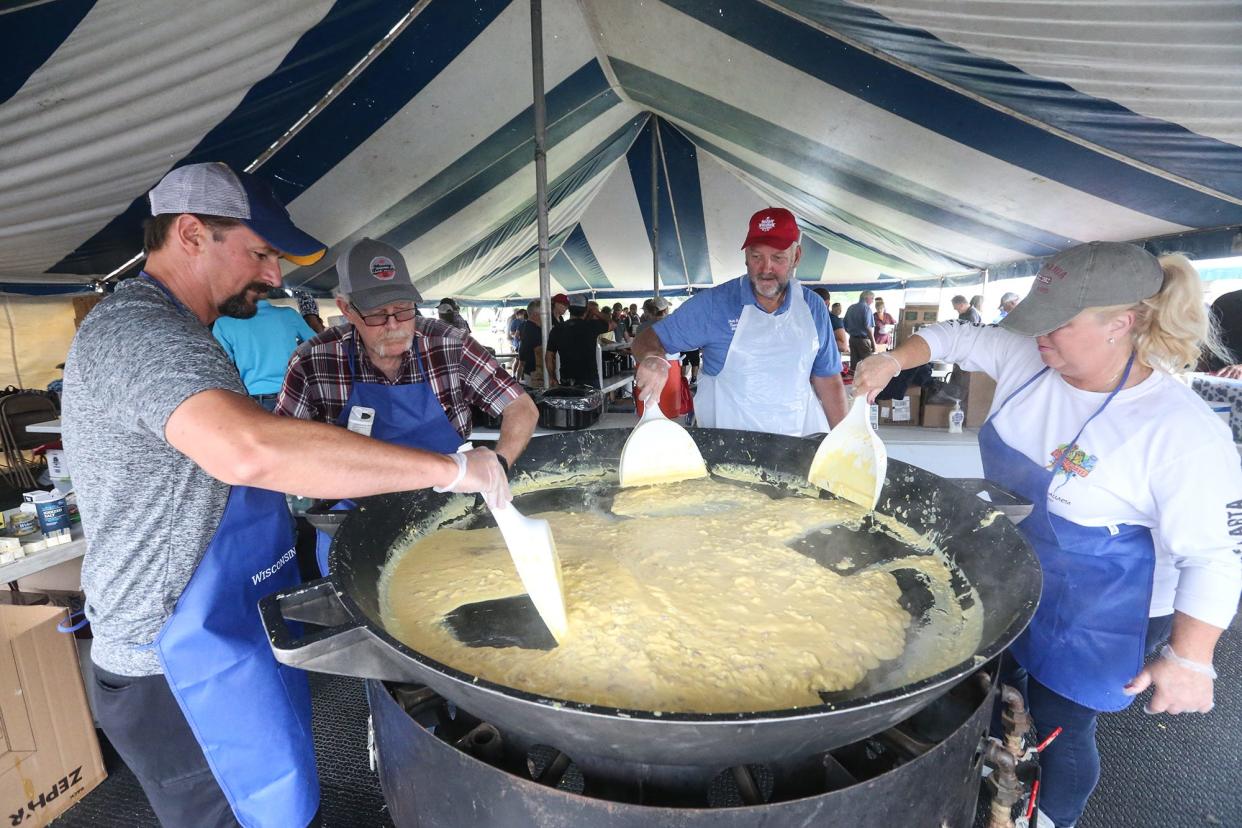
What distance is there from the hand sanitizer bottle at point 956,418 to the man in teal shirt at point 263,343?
403 cm

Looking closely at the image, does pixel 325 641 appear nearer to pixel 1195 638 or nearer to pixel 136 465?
pixel 136 465

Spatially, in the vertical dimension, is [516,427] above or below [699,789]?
above

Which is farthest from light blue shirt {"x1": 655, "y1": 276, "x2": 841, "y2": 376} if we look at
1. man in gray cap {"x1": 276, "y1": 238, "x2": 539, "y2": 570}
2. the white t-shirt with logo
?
the white t-shirt with logo

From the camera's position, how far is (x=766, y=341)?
2.15 metres

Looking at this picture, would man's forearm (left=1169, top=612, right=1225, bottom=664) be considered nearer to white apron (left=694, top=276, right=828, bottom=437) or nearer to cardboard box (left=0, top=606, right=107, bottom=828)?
white apron (left=694, top=276, right=828, bottom=437)

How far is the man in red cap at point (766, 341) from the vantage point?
211cm

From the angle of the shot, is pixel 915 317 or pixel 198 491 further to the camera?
pixel 915 317

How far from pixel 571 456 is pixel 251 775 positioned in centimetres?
118

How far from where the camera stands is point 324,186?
4824 mm

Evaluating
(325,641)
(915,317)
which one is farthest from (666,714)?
(915,317)

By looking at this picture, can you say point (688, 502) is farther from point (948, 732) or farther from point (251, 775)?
point (251, 775)

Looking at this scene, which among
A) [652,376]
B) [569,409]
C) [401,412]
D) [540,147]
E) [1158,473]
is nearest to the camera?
[1158,473]

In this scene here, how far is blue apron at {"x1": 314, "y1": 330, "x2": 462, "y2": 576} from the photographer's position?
1.78m

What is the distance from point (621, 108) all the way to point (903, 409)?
4.82m
